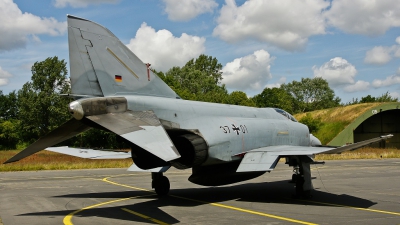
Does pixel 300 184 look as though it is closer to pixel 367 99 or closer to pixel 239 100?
pixel 239 100

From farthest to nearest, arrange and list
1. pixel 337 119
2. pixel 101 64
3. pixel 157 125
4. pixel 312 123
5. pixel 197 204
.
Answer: pixel 312 123
pixel 337 119
pixel 197 204
pixel 101 64
pixel 157 125

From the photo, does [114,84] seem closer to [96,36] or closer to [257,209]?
[96,36]

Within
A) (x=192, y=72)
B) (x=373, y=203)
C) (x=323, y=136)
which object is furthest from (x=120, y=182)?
(x=192, y=72)

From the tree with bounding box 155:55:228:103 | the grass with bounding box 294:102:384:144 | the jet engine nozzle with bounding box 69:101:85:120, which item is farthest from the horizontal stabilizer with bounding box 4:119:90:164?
the tree with bounding box 155:55:228:103

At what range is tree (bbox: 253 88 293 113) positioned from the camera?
9806 cm

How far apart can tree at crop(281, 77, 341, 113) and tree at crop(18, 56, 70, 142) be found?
236ft

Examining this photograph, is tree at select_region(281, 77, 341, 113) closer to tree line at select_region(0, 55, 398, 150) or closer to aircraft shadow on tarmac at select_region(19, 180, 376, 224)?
tree line at select_region(0, 55, 398, 150)

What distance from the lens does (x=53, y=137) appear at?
1059 centimetres

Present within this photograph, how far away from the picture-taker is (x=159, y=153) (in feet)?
28.4

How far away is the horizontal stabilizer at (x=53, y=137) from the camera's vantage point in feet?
34.3

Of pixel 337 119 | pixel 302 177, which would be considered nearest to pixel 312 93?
pixel 337 119

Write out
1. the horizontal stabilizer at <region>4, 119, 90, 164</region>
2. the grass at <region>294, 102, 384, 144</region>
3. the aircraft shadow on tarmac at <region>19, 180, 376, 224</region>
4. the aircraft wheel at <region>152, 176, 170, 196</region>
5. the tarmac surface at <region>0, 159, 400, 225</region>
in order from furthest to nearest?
the grass at <region>294, 102, 384, 144</region> < the aircraft wheel at <region>152, 176, 170, 196</region> < the aircraft shadow on tarmac at <region>19, 180, 376, 224</region> < the horizontal stabilizer at <region>4, 119, 90, 164</region> < the tarmac surface at <region>0, 159, 400, 225</region>

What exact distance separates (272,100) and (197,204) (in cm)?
8900

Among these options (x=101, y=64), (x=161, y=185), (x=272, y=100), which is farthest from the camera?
(x=272, y=100)
